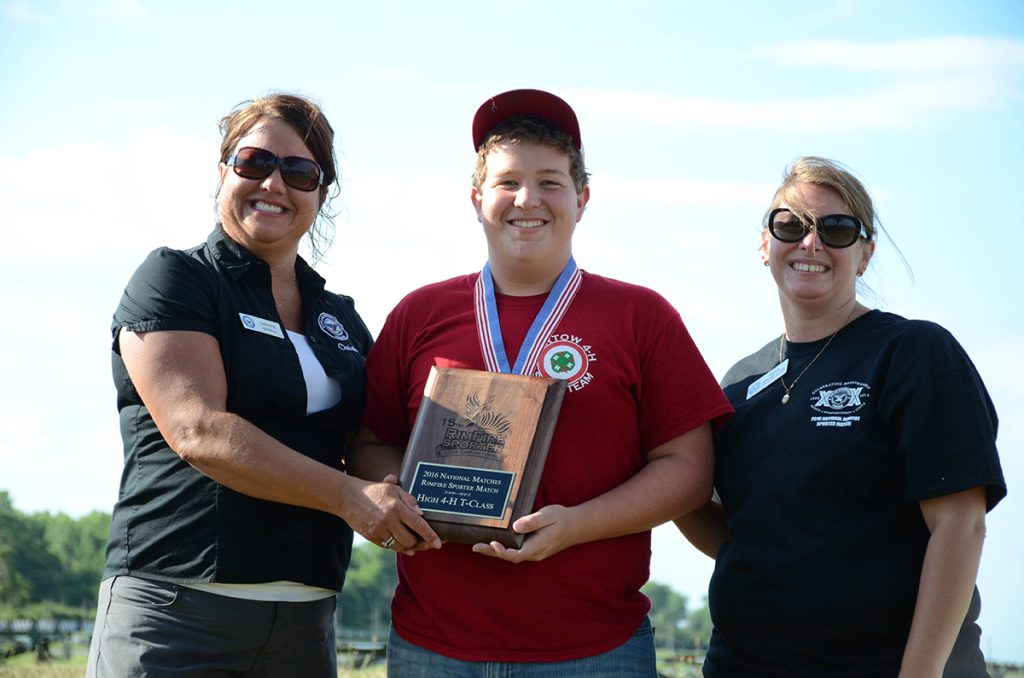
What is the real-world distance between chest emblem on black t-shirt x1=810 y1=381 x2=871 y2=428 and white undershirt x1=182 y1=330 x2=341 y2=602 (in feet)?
6.49

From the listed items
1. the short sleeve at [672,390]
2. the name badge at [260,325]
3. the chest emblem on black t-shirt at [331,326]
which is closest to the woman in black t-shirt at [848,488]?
the short sleeve at [672,390]

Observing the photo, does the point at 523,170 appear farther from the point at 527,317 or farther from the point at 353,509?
the point at 353,509

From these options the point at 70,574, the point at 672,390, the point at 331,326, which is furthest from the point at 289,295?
the point at 70,574

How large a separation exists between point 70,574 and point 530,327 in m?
11.8

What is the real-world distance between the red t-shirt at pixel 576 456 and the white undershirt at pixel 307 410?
10.0 inches

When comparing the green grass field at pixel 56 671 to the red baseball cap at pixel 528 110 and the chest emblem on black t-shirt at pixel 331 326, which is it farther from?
the red baseball cap at pixel 528 110

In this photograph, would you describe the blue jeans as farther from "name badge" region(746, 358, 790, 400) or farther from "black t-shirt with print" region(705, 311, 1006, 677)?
"name badge" region(746, 358, 790, 400)

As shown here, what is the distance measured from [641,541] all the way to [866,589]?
866 millimetres

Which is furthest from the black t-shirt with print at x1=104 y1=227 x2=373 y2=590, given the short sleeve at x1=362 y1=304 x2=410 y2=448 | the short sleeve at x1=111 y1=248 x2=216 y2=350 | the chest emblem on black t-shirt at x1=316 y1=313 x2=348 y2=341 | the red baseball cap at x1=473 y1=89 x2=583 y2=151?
the red baseball cap at x1=473 y1=89 x2=583 y2=151

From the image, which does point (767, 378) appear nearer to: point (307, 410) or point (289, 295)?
point (307, 410)

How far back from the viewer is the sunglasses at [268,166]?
4.55 meters

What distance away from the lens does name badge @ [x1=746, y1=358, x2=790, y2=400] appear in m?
4.45

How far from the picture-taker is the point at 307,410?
4.34m

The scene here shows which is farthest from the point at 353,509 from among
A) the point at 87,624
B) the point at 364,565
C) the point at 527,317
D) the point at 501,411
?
the point at 364,565
